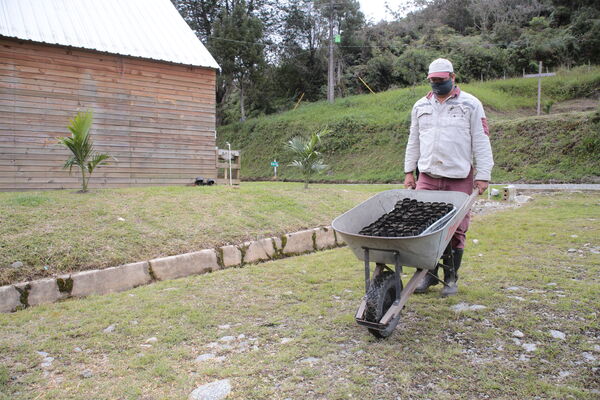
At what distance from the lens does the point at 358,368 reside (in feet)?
8.11

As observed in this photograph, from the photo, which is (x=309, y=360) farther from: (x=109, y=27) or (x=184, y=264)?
(x=109, y=27)

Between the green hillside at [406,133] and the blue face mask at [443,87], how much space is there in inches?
468

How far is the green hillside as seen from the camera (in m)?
14.3

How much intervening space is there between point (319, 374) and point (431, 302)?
1.53m

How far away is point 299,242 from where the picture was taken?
20.1 feet

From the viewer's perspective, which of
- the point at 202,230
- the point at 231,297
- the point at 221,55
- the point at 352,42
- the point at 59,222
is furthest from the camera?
the point at 352,42

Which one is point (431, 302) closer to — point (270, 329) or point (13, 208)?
point (270, 329)

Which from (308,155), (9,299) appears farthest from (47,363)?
(308,155)

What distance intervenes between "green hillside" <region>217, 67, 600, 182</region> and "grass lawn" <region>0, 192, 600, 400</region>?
11569 mm

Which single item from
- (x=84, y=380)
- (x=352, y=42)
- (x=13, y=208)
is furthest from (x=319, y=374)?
(x=352, y=42)

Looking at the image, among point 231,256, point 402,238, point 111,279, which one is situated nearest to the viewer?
point 402,238

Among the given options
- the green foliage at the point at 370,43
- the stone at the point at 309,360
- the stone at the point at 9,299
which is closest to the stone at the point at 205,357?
the stone at the point at 309,360

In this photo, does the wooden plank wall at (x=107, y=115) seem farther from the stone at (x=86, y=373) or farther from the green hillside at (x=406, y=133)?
the stone at (x=86, y=373)

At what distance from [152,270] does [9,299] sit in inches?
50.6
